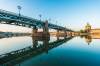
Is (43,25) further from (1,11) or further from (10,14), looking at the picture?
(1,11)

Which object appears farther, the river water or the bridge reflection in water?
the bridge reflection in water

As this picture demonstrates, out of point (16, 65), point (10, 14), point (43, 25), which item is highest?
point (10, 14)

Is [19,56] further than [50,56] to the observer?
Yes

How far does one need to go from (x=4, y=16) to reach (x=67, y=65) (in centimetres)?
4160

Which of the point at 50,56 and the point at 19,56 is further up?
the point at 50,56

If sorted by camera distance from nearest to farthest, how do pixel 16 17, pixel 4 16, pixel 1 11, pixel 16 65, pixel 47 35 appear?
pixel 16 65
pixel 1 11
pixel 4 16
pixel 16 17
pixel 47 35

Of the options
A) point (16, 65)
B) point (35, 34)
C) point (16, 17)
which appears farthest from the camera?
point (35, 34)

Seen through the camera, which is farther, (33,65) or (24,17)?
(24,17)

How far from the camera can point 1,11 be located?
104 ft

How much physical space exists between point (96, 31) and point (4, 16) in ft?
746

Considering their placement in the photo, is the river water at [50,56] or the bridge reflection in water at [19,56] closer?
the river water at [50,56]

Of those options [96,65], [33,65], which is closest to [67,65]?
[96,65]

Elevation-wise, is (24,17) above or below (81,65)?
above

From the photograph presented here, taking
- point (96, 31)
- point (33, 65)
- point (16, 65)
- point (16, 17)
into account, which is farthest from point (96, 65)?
point (96, 31)
